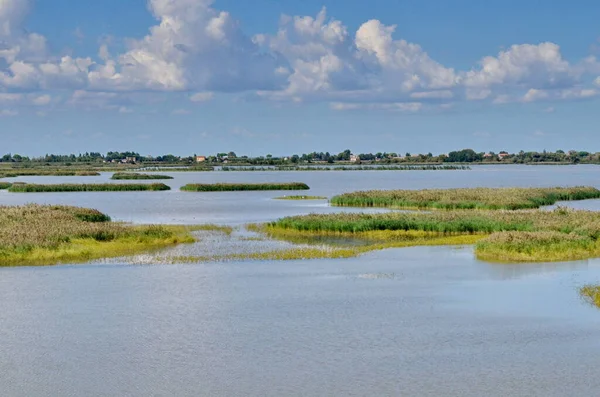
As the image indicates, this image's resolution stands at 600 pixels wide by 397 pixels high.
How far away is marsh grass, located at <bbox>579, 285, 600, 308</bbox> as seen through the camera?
1019 inches

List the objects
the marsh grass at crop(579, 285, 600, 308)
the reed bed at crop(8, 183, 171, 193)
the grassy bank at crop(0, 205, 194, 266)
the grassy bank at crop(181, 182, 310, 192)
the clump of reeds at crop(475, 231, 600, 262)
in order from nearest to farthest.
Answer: the marsh grass at crop(579, 285, 600, 308) < the clump of reeds at crop(475, 231, 600, 262) < the grassy bank at crop(0, 205, 194, 266) < the reed bed at crop(8, 183, 171, 193) < the grassy bank at crop(181, 182, 310, 192)

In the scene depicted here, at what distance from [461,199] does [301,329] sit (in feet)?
140

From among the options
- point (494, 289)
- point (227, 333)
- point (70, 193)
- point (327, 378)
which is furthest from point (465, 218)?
point (70, 193)

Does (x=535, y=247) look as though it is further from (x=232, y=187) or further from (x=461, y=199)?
(x=232, y=187)

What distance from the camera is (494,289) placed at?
1117 inches

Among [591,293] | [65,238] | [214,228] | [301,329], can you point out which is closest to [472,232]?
[214,228]

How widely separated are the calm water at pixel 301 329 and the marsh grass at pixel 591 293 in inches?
16.5

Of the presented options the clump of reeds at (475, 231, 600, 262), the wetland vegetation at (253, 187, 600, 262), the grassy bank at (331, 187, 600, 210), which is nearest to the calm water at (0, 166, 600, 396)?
the clump of reeds at (475, 231, 600, 262)

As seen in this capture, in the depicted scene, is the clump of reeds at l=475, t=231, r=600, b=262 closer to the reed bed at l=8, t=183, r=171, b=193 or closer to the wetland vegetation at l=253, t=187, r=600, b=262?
the wetland vegetation at l=253, t=187, r=600, b=262

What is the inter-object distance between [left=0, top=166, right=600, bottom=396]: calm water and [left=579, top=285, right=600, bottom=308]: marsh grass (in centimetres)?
42

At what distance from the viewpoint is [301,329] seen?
74.7 feet

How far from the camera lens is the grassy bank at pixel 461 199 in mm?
59969

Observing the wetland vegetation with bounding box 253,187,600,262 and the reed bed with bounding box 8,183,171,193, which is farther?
the reed bed with bounding box 8,183,171,193

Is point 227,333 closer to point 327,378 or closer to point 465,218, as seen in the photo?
point 327,378
